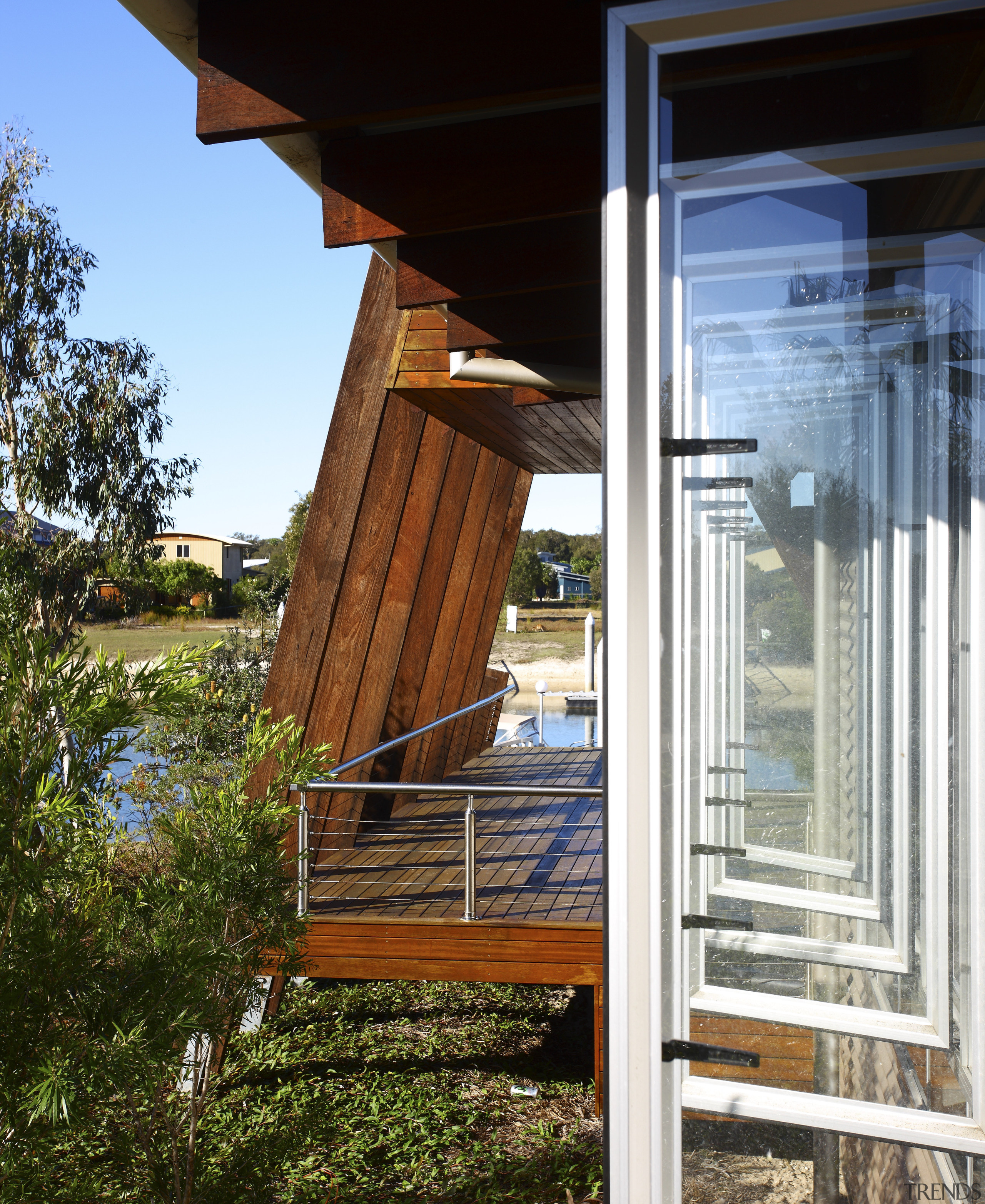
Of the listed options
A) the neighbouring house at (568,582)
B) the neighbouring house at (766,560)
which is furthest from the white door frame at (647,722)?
the neighbouring house at (568,582)

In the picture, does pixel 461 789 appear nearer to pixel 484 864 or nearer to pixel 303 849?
pixel 303 849

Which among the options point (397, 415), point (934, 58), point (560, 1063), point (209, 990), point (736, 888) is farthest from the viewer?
point (560, 1063)

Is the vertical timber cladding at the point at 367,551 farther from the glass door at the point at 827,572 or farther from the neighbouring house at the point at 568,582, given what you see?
the neighbouring house at the point at 568,582

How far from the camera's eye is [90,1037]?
77.8 inches

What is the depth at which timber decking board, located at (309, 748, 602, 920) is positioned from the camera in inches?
196

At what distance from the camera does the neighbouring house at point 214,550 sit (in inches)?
1449

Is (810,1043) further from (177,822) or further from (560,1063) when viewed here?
(560,1063)

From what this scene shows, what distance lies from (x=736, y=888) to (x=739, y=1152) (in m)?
0.35

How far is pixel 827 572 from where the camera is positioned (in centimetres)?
136

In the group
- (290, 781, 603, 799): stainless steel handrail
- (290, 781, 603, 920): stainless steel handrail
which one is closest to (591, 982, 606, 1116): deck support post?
(290, 781, 603, 920): stainless steel handrail

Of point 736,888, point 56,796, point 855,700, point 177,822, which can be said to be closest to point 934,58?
point 855,700

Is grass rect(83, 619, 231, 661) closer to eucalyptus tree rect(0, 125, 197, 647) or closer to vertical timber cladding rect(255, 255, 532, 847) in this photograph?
eucalyptus tree rect(0, 125, 197, 647)

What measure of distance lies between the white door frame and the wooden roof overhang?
1.17ft

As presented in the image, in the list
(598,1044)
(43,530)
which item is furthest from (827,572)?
(43,530)
